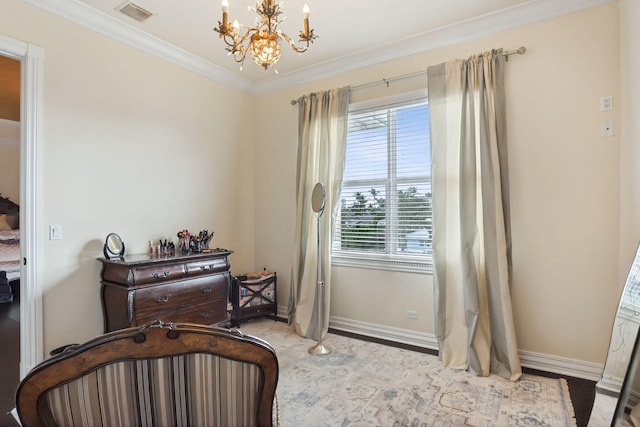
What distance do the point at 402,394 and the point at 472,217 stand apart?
154cm

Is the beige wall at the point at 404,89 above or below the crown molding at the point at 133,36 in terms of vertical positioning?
below

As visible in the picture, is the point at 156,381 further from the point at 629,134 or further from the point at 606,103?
the point at 606,103

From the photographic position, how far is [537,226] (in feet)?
9.09

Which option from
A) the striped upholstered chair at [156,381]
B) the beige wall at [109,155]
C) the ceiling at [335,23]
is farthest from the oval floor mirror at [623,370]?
the beige wall at [109,155]

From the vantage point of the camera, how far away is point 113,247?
2.98m

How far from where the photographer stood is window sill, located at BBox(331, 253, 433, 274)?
328 centimetres

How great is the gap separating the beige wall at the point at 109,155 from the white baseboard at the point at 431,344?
178 cm

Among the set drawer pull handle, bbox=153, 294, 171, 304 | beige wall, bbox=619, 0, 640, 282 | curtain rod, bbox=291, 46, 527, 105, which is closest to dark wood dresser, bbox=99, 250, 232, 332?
drawer pull handle, bbox=153, 294, 171, 304

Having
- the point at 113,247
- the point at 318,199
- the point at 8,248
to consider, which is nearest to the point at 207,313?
the point at 113,247

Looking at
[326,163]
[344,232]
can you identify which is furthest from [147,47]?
[344,232]

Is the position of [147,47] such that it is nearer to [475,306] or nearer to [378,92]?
[378,92]

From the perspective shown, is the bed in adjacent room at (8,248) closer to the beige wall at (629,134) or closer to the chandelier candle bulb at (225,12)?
the chandelier candle bulb at (225,12)

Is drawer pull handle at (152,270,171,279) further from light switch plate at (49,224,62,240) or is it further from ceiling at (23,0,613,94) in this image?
ceiling at (23,0,613,94)

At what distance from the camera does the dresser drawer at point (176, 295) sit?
2771 mm
